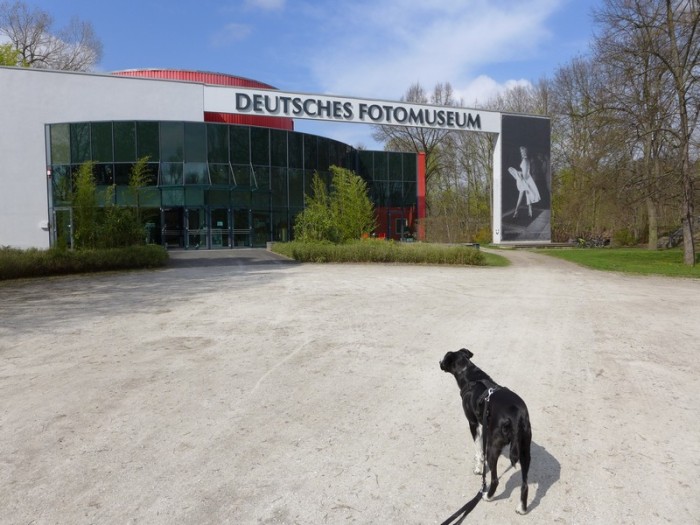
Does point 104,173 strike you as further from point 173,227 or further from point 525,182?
point 525,182

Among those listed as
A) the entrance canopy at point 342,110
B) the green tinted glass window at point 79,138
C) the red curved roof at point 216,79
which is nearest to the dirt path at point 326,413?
the green tinted glass window at point 79,138

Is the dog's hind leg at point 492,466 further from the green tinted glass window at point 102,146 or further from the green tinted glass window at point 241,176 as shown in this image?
the green tinted glass window at point 102,146

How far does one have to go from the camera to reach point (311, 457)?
3.83 meters

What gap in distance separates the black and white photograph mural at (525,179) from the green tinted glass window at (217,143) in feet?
64.7

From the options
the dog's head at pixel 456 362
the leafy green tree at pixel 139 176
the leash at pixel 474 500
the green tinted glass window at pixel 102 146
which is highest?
the green tinted glass window at pixel 102 146

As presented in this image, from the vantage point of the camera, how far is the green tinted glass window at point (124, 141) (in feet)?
91.8

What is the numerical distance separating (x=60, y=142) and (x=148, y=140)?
4.78m

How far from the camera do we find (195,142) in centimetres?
2866

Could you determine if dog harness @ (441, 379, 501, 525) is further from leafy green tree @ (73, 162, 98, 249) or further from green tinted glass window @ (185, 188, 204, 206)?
green tinted glass window @ (185, 188, 204, 206)

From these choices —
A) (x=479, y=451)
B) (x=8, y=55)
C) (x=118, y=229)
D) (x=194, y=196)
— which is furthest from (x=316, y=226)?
(x=8, y=55)

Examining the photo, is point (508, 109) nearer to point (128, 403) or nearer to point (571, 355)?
point (571, 355)

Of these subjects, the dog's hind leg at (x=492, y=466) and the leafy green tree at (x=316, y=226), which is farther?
the leafy green tree at (x=316, y=226)

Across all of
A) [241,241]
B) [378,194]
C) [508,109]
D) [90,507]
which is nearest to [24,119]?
[241,241]

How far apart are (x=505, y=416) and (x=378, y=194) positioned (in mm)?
37590
